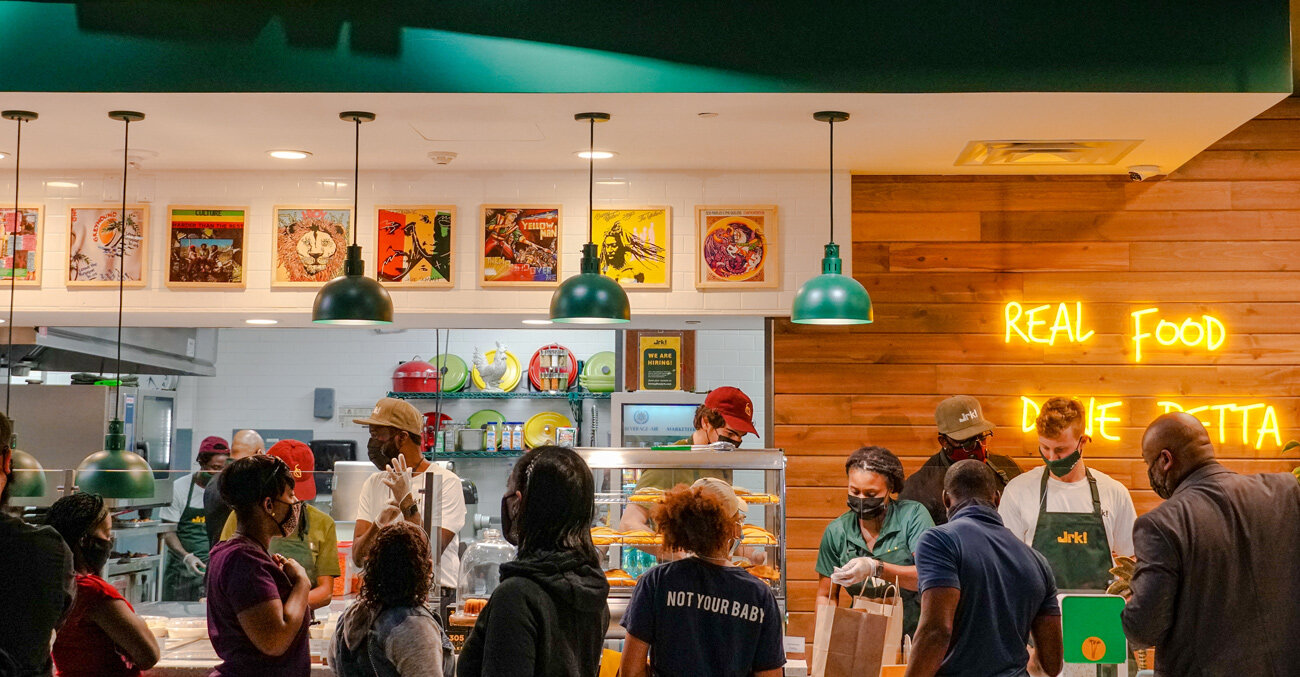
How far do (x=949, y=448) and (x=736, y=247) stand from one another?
146 centimetres

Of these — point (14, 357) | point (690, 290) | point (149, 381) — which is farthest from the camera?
point (149, 381)

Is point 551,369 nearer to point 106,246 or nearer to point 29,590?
point 106,246

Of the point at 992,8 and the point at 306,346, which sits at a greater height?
the point at 992,8

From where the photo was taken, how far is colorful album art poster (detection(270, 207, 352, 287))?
18.5ft

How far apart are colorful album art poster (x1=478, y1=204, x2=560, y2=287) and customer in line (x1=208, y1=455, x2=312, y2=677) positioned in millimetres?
2532

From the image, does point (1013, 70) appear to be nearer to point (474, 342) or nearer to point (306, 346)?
point (474, 342)

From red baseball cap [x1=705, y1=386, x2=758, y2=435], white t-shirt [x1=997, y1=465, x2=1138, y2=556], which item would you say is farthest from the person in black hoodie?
white t-shirt [x1=997, y1=465, x2=1138, y2=556]

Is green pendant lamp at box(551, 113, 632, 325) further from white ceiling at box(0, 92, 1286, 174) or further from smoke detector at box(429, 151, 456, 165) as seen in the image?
smoke detector at box(429, 151, 456, 165)

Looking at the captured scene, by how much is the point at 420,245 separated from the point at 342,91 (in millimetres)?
1440

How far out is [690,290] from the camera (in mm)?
5641

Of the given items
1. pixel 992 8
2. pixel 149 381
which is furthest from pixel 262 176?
pixel 149 381

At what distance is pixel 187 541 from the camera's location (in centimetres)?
441

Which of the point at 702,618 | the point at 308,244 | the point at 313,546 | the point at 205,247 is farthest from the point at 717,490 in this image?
the point at 205,247

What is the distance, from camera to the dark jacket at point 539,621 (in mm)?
2557
